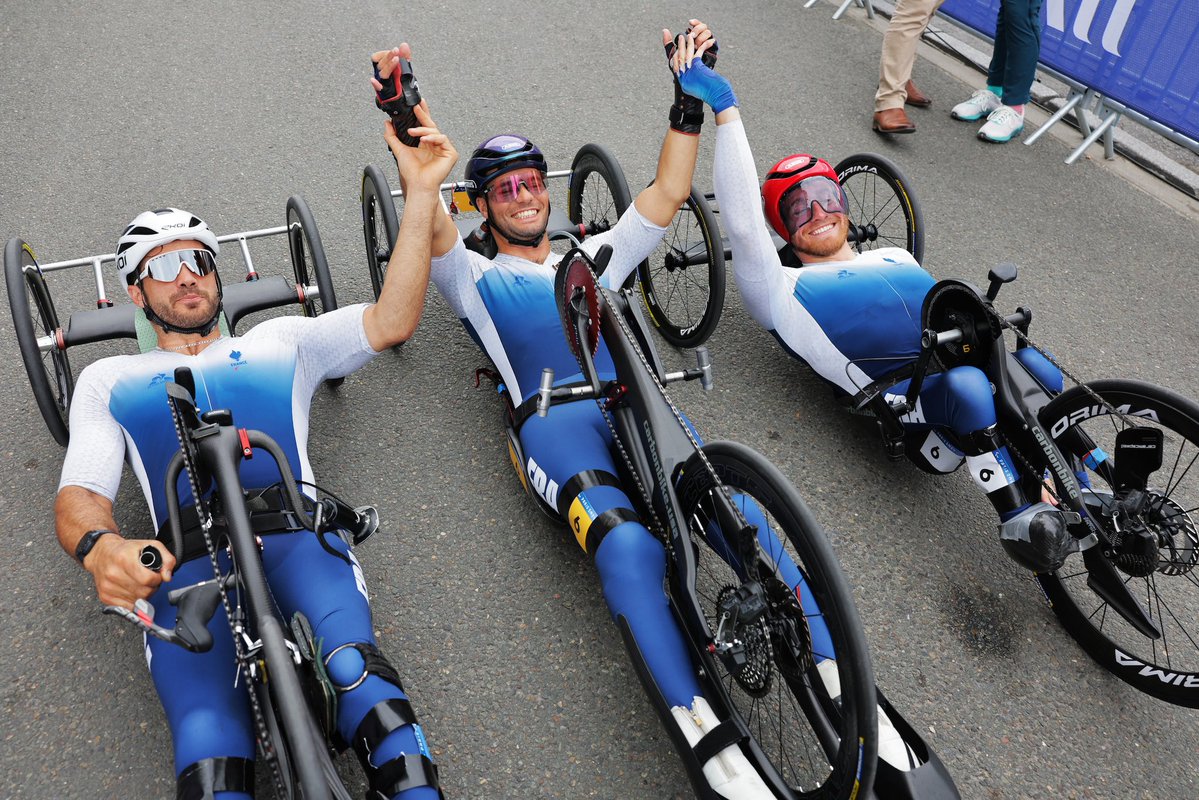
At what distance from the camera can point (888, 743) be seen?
231cm

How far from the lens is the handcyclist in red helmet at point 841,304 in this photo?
3.00 metres

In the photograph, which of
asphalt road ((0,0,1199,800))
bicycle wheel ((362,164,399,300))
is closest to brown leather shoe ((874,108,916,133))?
asphalt road ((0,0,1199,800))

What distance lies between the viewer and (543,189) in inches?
136

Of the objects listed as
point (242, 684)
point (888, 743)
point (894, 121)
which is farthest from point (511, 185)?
point (894, 121)

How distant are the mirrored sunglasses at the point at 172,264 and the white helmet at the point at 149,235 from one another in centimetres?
4

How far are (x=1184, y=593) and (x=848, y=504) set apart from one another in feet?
3.89

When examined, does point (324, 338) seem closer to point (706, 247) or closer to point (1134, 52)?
point (706, 247)

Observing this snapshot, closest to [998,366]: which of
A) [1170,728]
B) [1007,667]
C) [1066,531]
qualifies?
[1066,531]

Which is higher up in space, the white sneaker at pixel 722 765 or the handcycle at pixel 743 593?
the handcycle at pixel 743 593

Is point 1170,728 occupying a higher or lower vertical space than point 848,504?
lower

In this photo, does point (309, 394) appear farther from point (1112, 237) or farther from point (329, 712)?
point (1112, 237)

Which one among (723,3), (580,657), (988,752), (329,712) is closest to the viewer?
(329,712)

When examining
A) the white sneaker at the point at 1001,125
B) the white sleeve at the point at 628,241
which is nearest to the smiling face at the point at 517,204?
the white sleeve at the point at 628,241

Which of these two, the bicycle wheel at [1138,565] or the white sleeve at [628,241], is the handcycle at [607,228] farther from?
the bicycle wheel at [1138,565]
